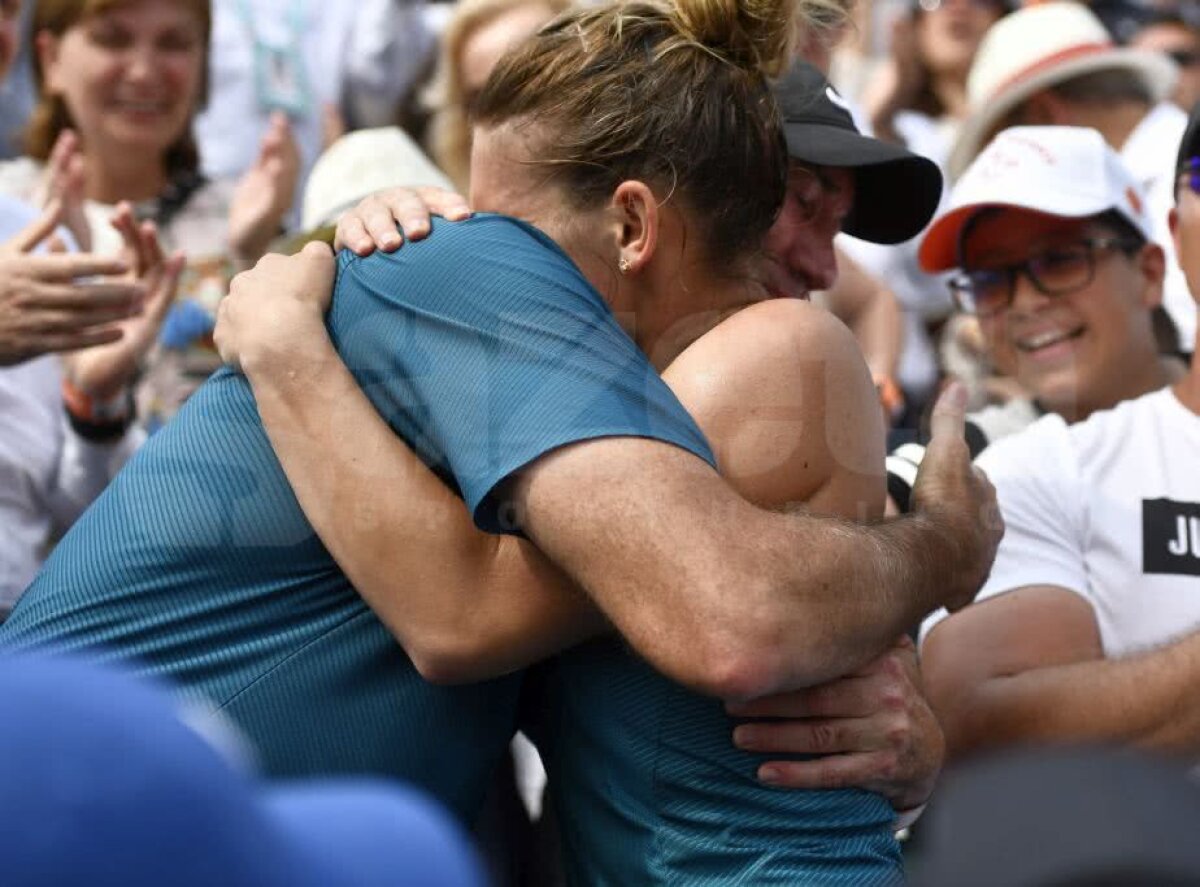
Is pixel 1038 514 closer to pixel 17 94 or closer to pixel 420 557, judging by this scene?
pixel 420 557

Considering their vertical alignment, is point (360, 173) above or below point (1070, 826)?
below

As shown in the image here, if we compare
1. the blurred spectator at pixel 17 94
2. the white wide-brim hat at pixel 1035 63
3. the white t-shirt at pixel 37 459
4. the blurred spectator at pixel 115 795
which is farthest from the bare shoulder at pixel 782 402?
the blurred spectator at pixel 17 94

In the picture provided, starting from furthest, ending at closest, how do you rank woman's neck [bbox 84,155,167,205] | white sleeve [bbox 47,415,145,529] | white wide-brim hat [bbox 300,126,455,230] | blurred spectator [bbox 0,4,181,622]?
woman's neck [bbox 84,155,167,205] → white wide-brim hat [bbox 300,126,455,230] → white sleeve [bbox 47,415,145,529] → blurred spectator [bbox 0,4,181,622]

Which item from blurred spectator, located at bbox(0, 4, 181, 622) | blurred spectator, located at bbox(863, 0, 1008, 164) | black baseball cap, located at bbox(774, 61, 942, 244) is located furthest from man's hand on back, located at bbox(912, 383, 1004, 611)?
blurred spectator, located at bbox(863, 0, 1008, 164)

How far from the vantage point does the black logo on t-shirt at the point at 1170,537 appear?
116 inches

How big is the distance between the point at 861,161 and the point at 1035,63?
8.11 feet

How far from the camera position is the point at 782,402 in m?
2.18

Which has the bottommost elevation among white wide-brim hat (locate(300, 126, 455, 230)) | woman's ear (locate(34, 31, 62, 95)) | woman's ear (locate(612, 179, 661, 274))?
white wide-brim hat (locate(300, 126, 455, 230))

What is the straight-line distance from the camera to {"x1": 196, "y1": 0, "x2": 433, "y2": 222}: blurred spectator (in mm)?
5199

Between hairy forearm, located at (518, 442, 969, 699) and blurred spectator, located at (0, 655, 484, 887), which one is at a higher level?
blurred spectator, located at (0, 655, 484, 887)

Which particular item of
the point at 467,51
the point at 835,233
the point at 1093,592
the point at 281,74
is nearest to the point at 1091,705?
the point at 1093,592

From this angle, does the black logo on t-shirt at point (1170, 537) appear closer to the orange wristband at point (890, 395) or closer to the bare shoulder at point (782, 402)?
the bare shoulder at point (782, 402)

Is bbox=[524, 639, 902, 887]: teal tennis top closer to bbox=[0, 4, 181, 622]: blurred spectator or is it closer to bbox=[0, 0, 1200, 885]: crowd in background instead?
bbox=[0, 0, 1200, 885]: crowd in background

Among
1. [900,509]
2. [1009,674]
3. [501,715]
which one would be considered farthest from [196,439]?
[1009,674]
